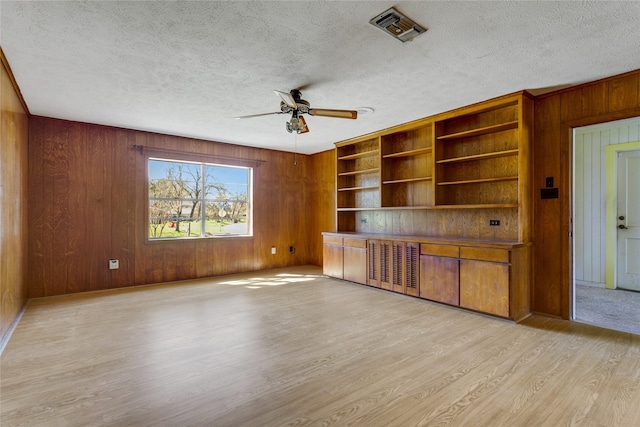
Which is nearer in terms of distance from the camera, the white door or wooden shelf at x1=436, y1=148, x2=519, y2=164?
wooden shelf at x1=436, y1=148, x2=519, y2=164

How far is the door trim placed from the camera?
4.64 metres

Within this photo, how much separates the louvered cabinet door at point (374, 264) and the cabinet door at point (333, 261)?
0.61m

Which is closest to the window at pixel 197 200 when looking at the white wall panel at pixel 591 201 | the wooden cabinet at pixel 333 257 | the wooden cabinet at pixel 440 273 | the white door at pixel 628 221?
the wooden cabinet at pixel 333 257

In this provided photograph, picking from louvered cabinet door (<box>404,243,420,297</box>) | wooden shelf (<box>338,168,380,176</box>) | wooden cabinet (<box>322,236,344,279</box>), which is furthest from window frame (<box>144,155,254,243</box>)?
louvered cabinet door (<box>404,243,420,297</box>)

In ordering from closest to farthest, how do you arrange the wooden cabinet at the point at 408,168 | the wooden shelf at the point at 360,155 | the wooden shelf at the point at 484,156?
the wooden shelf at the point at 484,156 → the wooden cabinet at the point at 408,168 → the wooden shelf at the point at 360,155

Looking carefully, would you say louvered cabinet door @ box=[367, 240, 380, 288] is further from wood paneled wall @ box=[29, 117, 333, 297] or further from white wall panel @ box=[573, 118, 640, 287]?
white wall panel @ box=[573, 118, 640, 287]

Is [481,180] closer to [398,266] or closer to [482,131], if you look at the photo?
[482,131]

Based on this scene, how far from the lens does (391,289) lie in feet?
14.6

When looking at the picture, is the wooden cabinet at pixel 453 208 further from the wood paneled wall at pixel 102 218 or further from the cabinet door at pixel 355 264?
the wood paneled wall at pixel 102 218

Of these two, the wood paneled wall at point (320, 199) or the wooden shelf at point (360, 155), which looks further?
the wood paneled wall at point (320, 199)

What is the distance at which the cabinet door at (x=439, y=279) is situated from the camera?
3.71 m

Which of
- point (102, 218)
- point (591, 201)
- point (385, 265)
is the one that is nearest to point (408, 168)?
point (385, 265)

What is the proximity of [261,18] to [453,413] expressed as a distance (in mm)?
2694

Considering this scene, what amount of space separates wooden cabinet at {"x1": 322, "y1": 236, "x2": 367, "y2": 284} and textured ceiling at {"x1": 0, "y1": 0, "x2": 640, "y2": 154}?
2.12m
